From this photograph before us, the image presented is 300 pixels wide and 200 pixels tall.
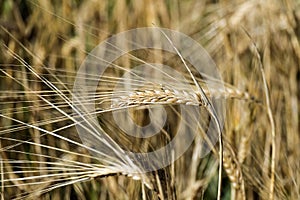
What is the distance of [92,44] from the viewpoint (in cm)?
146

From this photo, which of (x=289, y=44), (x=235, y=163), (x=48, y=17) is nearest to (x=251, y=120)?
(x=235, y=163)

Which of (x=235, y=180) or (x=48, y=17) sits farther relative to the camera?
(x=48, y=17)

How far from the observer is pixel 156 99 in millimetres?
771

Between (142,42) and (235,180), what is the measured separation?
0.65 m

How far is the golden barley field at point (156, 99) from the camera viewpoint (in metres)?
0.89

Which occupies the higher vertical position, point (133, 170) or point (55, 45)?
point (55, 45)

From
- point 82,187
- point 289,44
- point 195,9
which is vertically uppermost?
point 195,9

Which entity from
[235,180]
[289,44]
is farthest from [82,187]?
[289,44]

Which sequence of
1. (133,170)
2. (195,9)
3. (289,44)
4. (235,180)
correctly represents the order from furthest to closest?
(195,9)
(289,44)
(235,180)
(133,170)

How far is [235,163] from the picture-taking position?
0.89 meters

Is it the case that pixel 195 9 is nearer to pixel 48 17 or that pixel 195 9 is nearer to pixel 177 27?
pixel 177 27

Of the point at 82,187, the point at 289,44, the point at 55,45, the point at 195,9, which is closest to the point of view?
the point at 82,187

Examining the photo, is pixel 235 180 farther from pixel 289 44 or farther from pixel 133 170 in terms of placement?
pixel 289 44

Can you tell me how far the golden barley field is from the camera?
2.92 feet
